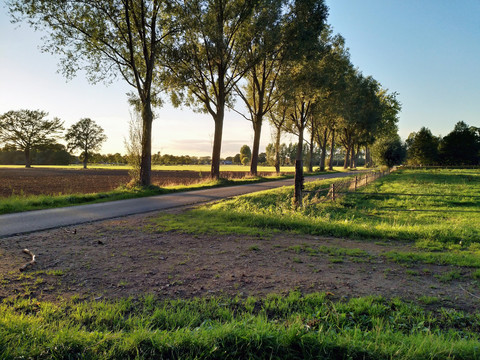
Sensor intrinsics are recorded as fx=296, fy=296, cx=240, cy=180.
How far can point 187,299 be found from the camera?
3.89 meters

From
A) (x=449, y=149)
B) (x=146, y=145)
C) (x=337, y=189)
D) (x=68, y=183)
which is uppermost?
(x=449, y=149)

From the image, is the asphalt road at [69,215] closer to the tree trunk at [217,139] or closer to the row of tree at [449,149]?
the tree trunk at [217,139]

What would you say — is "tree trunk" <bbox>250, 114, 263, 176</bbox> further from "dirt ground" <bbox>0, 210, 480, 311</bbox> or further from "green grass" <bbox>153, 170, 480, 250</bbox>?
"dirt ground" <bbox>0, 210, 480, 311</bbox>

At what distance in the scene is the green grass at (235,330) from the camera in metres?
2.70

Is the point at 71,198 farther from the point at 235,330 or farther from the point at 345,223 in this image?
Result: the point at 235,330

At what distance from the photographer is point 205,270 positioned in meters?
4.98

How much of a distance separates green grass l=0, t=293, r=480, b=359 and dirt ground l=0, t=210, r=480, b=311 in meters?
0.41

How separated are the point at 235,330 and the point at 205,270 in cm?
216

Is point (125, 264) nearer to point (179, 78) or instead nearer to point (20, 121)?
point (179, 78)

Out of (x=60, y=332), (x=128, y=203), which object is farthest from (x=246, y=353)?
(x=128, y=203)

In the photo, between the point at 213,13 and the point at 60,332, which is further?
the point at 213,13

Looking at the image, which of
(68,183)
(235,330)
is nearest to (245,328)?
(235,330)

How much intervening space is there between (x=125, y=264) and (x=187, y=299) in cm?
188

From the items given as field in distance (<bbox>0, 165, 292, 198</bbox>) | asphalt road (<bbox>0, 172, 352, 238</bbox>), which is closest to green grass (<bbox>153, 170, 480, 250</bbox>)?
asphalt road (<bbox>0, 172, 352, 238</bbox>)
